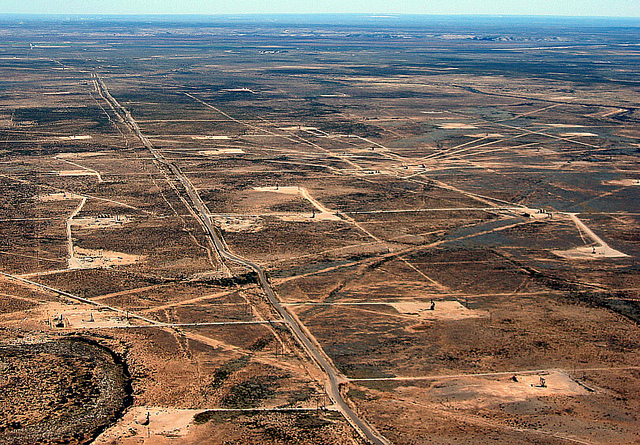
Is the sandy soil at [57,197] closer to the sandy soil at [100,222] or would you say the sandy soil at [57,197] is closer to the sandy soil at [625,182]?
the sandy soil at [100,222]

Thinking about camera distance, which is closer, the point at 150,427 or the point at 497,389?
the point at 150,427

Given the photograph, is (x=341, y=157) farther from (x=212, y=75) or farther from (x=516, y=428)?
(x=212, y=75)

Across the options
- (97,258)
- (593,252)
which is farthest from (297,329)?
(593,252)

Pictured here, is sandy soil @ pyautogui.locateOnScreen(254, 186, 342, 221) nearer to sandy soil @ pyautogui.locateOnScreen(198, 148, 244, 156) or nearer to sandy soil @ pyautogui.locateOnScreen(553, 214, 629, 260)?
sandy soil @ pyautogui.locateOnScreen(553, 214, 629, 260)

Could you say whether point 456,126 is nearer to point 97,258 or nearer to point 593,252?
point 593,252

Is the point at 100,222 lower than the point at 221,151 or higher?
higher

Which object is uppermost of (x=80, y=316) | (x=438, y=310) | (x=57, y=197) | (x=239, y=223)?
(x=80, y=316)

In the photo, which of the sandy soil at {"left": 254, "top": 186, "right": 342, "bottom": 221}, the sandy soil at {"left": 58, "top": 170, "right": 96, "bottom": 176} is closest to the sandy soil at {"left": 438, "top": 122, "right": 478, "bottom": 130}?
the sandy soil at {"left": 254, "top": 186, "right": 342, "bottom": 221}

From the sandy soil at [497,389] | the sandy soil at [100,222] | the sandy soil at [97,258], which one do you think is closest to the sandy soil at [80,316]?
the sandy soil at [97,258]

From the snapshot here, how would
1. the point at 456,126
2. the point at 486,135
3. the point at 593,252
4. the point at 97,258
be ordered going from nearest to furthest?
the point at 97,258 < the point at 593,252 < the point at 486,135 < the point at 456,126
